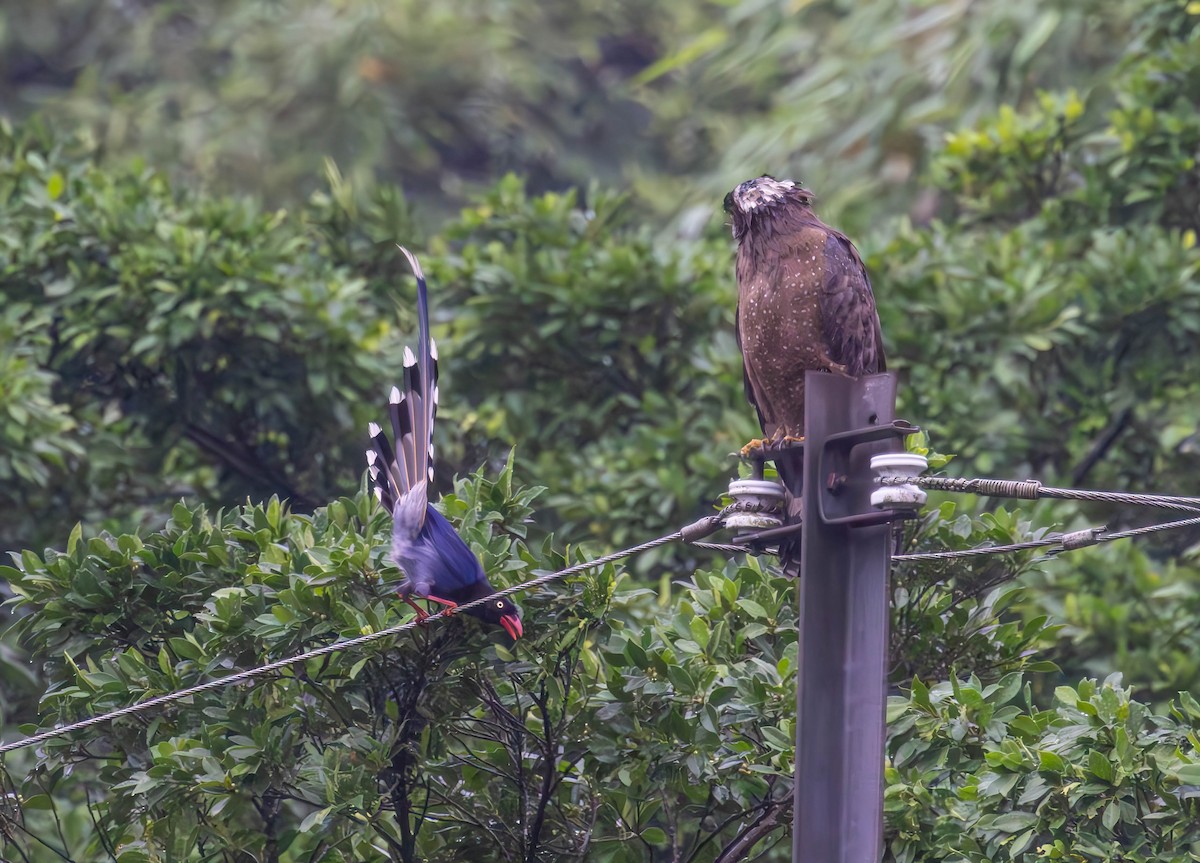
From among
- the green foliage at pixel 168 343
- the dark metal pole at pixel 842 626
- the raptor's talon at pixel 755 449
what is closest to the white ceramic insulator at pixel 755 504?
the dark metal pole at pixel 842 626

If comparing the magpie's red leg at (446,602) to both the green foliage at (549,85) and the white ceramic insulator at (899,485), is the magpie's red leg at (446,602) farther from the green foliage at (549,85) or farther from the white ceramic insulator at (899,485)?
the green foliage at (549,85)

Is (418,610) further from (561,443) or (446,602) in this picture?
(561,443)

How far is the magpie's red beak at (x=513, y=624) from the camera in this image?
4621 millimetres

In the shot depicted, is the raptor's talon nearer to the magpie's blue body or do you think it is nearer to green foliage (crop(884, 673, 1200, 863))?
the magpie's blue body

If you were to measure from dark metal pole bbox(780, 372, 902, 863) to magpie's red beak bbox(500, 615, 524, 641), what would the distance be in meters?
1.00

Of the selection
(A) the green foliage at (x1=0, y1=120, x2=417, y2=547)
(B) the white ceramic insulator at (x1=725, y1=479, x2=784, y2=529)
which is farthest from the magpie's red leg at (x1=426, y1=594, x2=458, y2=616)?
(A) the green foliage at (x1=0, y1=120, x2=417, y2=547)

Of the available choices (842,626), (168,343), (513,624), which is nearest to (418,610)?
(513,624)

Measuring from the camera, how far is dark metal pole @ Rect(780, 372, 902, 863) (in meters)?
3.81

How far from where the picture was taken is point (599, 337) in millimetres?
8125

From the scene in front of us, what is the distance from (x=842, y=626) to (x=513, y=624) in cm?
110

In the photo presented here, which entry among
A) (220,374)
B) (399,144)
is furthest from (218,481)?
(399,144)

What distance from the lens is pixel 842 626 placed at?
390cm

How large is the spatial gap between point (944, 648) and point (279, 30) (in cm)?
1236

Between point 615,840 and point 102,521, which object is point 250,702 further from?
point 102,521
